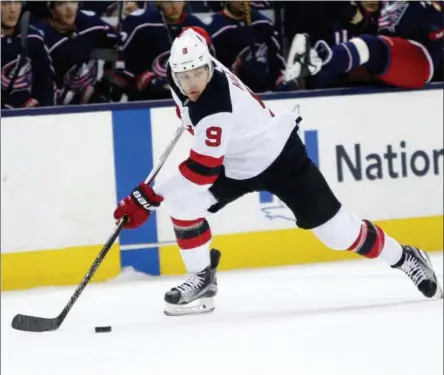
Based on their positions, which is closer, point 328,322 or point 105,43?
point 328,322

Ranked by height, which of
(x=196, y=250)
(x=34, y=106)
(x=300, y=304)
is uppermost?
(x=34, y=106)

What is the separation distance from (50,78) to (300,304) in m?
1.41

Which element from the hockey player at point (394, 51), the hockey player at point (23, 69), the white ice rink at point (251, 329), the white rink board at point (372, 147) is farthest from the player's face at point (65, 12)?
the white ice rink at point (251, 329)

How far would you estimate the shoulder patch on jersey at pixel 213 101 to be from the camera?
343cm

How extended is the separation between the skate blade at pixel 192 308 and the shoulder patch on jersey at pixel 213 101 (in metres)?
0.67

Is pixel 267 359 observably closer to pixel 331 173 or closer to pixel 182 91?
pixel 182 91

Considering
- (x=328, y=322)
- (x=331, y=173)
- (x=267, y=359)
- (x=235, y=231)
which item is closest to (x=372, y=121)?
(x=331, y=173)

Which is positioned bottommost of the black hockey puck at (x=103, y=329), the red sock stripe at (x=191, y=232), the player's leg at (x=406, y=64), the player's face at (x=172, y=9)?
the black hockey puck at (x=103, y=329)

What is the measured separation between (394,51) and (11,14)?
1.56m

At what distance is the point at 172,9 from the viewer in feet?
15.4

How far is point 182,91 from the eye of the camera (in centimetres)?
349

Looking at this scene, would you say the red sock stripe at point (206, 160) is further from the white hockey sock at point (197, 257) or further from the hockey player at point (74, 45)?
the hockey player at point (74, 45)

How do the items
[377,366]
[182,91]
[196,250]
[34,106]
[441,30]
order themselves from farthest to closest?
[441,30]
[34,106]
[196,250]
[182,91]
[377,366]

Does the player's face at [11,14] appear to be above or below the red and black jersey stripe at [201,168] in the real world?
above
